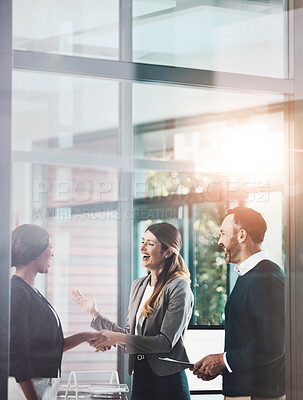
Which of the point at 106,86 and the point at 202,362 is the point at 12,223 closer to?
the point at 106,86

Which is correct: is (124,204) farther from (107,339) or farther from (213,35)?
(213,35)

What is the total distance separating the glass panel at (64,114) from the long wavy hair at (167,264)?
329 millimetres

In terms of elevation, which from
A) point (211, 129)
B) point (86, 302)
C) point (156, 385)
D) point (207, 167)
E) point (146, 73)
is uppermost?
point (146, 73)

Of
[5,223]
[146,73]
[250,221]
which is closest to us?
[5,223]

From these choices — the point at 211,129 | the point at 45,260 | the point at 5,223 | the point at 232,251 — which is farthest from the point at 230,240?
the point at 5,223

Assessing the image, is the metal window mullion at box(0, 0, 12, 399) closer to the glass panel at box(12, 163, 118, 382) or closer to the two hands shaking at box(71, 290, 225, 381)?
the glass panel at box(12, 163, 118, 382)

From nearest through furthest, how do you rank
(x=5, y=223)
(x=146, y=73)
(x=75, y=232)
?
(x=5, y=223), (x=75, y=232), (x=146, y=73)

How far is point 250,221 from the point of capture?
2.91 meters

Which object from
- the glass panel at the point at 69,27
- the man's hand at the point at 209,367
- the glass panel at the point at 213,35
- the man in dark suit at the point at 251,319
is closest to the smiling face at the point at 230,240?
the man in dark suit at the point at 251,319

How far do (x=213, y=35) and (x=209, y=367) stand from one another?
4.01 feet

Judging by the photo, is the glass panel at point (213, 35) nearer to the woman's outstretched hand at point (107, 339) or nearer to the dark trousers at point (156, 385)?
the woman's outstretched hand at point (107, 339)

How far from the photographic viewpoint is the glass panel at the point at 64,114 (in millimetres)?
2600

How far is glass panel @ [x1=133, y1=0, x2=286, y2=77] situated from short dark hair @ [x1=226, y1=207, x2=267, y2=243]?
529 mm

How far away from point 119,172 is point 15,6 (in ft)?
2.19
